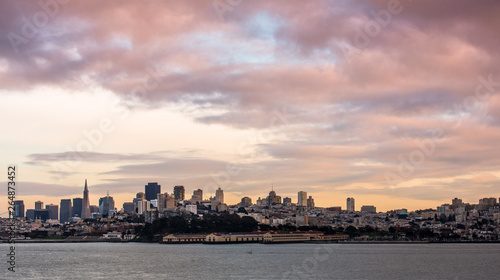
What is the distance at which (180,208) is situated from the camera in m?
193

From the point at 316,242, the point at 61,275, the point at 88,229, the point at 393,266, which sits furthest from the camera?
the point at 88,229

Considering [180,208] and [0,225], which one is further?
[180,208]

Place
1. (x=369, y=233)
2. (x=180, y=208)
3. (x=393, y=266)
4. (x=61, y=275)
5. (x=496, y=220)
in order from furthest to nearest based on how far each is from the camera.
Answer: (x=180, y=208), (x=496, y=220), (x=369, y=233), (x=393, y=266), (x=61, y=275)

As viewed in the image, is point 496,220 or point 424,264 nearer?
point 424,264

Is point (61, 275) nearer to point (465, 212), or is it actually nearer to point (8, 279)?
point (8, 279)

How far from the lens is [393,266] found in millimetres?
56281

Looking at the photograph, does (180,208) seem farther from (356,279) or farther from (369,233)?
(356,279)

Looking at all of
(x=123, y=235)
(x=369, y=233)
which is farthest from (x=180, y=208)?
(x=369, y=233)

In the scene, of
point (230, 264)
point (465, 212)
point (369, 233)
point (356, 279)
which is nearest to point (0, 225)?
point (369, 233)

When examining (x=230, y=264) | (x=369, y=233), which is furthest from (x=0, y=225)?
(x=230, y=264)

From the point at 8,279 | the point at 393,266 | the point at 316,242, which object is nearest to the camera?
the point at 8,279

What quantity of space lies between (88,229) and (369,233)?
6401cm

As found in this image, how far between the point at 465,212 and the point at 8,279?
16797cm

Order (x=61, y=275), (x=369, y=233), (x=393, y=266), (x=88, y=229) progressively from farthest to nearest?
1. (x=88, y=229)
2. (x=369, y=233)
3. (x=393, y=266)
4. (x=61, y=275)
